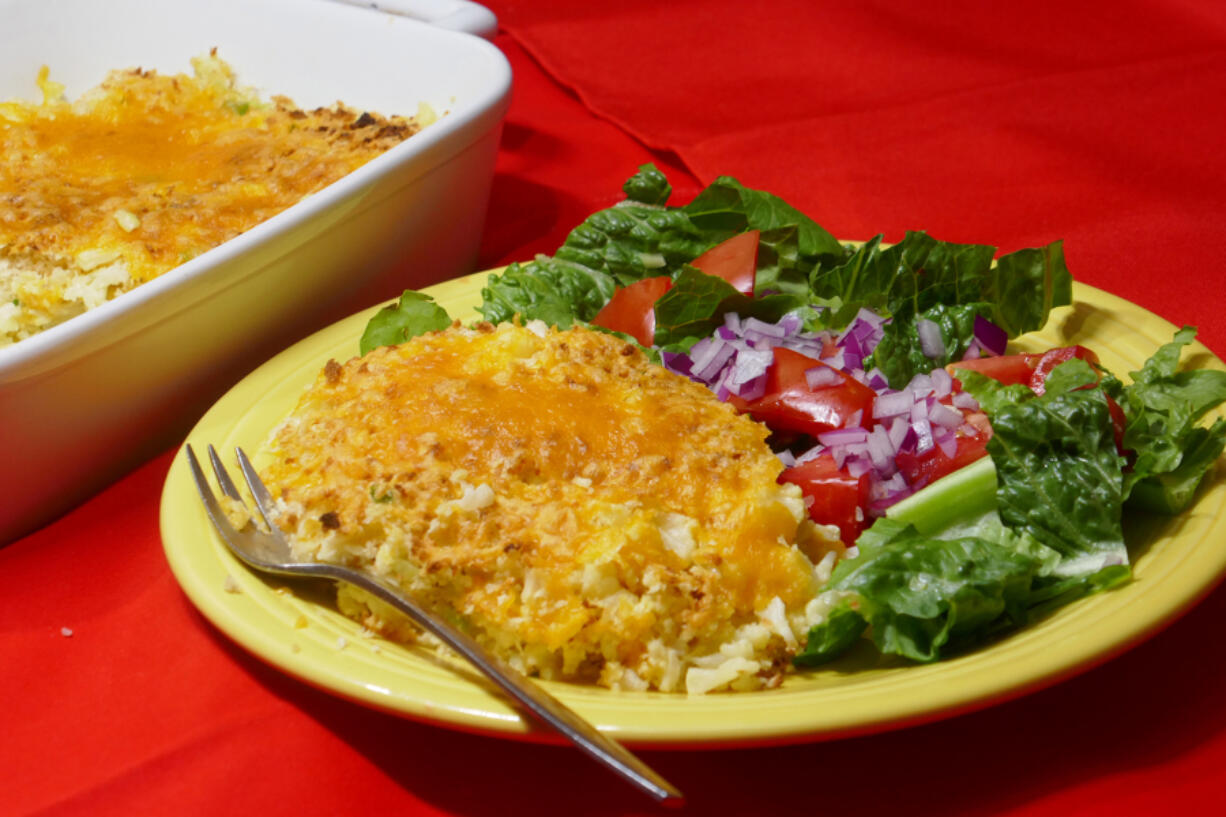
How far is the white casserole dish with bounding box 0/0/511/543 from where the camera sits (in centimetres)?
235

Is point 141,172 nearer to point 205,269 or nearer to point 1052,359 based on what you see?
point 205,269

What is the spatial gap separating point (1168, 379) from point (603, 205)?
2.00 meters

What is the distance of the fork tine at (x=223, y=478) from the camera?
214 centimetres

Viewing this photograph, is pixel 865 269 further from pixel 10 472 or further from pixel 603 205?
pixel 10 472

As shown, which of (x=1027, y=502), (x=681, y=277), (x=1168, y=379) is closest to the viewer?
(x=1027, y=502)

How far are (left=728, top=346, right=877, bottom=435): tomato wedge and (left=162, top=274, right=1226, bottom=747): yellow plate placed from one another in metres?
0.53

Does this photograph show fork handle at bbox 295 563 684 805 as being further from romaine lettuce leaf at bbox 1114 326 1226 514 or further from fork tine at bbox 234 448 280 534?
romaine lettuce leaf at bbox 1114 326 1226 514

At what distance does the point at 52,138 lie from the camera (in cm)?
350

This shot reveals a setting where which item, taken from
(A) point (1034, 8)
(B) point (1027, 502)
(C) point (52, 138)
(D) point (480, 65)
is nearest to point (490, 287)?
(D) point (480, 65)

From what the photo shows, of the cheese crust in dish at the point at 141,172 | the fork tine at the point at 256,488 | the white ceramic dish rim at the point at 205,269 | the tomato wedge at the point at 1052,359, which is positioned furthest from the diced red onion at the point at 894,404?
the cheese crust in dish at the point at 141,172

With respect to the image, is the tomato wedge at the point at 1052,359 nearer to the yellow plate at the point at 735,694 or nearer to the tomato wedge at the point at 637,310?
the yellow plate at the point at 735,694

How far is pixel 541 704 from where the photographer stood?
1.57 meters

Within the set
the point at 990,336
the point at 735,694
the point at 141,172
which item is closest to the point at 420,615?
the point at 735,694

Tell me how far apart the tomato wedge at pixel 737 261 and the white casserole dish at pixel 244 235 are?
68 cm
